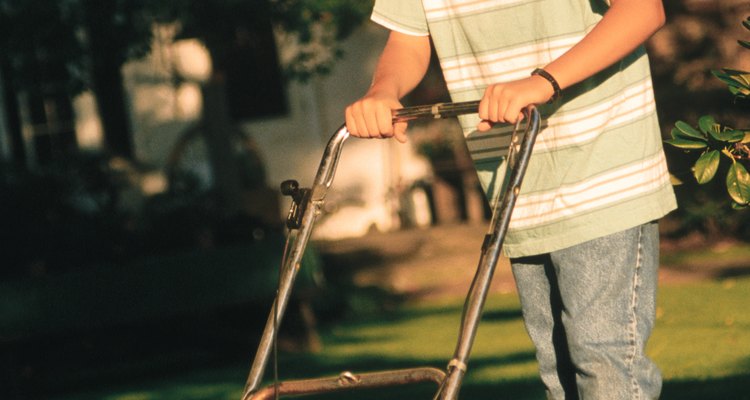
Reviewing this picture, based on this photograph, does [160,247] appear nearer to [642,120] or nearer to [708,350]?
[708,350]

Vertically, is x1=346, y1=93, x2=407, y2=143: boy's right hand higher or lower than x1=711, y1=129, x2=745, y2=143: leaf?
higher

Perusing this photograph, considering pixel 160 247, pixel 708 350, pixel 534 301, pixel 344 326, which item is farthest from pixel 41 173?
pixel 534 301

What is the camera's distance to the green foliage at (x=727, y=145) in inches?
153

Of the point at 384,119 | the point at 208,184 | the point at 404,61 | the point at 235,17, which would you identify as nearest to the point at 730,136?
the point at 404,61

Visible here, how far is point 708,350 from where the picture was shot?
25.1 feet

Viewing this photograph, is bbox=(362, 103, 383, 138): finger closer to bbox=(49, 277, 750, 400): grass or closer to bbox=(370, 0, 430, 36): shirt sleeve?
bbox=(370, 0, 430, 36): shirt sleeve

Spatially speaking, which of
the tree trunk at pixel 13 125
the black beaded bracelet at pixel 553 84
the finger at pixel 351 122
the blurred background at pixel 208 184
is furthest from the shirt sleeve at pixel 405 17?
the tree trunk at pixel 13 125

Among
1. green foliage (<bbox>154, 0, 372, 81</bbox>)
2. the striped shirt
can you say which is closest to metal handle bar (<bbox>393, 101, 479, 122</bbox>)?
the striped shirt

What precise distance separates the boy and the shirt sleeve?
0.47 feet

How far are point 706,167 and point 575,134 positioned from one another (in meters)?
0.46

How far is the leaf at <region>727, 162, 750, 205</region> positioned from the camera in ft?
12.7

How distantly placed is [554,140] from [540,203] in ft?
0.57

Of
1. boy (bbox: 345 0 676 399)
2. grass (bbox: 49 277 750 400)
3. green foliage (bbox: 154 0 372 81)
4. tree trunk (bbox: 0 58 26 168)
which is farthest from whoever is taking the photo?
tree trunk (bbox: 0 58 26 168)

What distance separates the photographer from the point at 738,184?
390 cm
